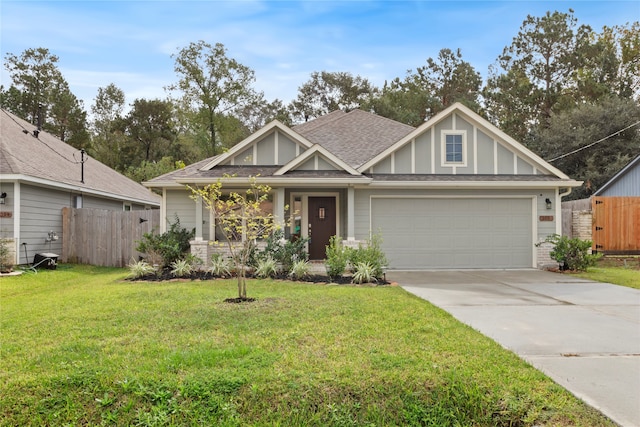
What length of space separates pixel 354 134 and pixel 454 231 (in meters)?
5.64

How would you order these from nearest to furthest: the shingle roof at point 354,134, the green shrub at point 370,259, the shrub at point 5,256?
1. the green shrub at point 370,259
2. the shrub at point 5,256
3. the shingle roof at point 354,134

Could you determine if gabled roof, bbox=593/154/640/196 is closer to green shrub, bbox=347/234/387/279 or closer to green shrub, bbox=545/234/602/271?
green shrub, bbox=545/234/602/271

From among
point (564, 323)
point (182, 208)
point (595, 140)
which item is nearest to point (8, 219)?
point (182, 208)

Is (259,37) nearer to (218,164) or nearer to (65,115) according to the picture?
(218,164)

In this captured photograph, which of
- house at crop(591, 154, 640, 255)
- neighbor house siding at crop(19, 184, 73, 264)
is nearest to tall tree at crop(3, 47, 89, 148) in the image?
neighbor house siding at crop(19, 184, 73, 264)

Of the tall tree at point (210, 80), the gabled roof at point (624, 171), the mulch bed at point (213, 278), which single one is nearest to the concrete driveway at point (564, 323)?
the mulch bed at point (213, 278)

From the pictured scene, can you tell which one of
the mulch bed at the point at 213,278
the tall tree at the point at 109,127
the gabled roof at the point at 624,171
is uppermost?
the tall tree at the point at 109,127

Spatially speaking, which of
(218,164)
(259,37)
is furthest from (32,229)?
(259,37)

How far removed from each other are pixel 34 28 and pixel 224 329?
8.43 metres

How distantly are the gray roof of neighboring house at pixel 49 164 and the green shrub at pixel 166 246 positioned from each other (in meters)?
4.11

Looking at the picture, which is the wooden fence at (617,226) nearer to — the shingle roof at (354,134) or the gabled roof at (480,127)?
the gabled roof at (480,127)

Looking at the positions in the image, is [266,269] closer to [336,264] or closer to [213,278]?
[213,278]

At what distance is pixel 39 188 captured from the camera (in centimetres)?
1284

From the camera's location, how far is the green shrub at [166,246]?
1107 centimetres
